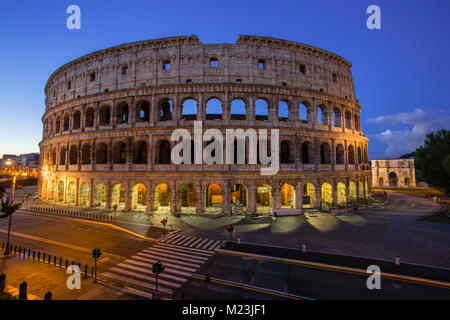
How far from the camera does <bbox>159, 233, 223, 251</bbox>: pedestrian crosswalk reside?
583 inches

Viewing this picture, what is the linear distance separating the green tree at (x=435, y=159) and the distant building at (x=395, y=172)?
40.3 meters

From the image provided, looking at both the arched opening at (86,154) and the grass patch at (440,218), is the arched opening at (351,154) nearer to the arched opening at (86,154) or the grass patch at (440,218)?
the grass patch at (440,218)

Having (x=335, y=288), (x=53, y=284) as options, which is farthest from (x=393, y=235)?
(x=53, y=284)

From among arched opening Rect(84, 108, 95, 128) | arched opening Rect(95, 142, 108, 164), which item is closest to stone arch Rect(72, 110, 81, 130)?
arched opening Rect(84, 108, 95, 128)

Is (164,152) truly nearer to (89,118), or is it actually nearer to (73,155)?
(89,118)

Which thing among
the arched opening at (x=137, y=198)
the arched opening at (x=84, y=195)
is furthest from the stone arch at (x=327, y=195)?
the arched opening at (x=84, y=195)

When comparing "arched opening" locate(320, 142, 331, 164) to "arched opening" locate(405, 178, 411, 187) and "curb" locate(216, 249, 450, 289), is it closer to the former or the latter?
"curb" locate(216, 249, 450, 289)

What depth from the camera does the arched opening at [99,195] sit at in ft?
92.3

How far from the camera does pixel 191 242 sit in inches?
617

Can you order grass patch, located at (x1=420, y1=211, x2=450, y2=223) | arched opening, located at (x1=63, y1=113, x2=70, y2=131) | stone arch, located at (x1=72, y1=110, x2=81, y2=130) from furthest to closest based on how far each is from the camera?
arched opening, located at (x1=63, y1=113, x2=70, y2=131), stone arch, located at (x1=72, y1=110, x2=81, y2=130), grass patch, located at (x1=420, y1=211, x2=450, y2=223)

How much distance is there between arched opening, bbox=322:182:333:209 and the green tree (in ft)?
44.1

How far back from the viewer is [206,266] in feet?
38.2

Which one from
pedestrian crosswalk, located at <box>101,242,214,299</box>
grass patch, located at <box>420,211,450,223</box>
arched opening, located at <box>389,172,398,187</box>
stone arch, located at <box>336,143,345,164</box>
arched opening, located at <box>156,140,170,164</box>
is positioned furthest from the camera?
arched opening, located at <box>389,172,398,187</box>

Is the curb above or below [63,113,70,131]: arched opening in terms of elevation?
below
